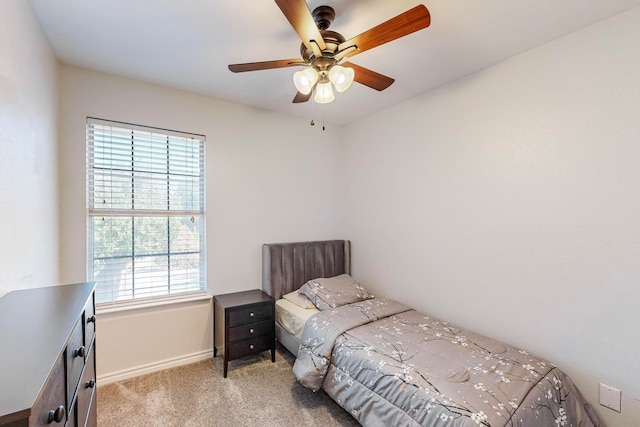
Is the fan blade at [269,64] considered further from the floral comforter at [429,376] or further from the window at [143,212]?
the floral comforter at [429,376]

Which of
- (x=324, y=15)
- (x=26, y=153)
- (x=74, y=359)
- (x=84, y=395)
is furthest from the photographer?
(x=324, y=15)

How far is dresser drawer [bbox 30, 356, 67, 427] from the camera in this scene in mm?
647

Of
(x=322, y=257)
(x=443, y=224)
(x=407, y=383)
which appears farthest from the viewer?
(x=322, y=257)

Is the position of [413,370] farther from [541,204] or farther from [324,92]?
[324,92]

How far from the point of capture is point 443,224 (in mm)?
2578

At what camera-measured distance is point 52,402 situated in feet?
2.50

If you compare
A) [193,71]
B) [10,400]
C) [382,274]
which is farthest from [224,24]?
[382,274]

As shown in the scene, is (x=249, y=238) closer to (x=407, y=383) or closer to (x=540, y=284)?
(x=407, y=383)

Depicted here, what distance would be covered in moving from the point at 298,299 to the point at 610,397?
2.30 m

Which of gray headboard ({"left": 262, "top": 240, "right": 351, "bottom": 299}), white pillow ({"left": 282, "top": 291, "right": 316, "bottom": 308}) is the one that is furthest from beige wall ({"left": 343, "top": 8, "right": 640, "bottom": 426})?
white pillow ({"left": 282, "top": 291, "right": 316, "bottom": 308})

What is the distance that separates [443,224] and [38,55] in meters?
3.12

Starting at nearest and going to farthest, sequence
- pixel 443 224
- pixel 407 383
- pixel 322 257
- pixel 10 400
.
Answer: pixel 10 400
pixel 407 383
pixel 443 224
pixel 322 257

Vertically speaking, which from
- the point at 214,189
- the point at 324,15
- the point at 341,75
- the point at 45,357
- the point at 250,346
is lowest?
the point at 250,346

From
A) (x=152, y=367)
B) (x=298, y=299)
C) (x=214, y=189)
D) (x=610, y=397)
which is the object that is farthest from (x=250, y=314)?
(x=610, y=397)
